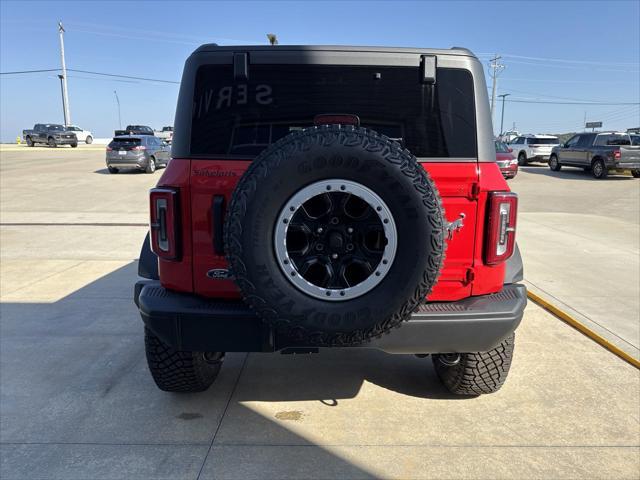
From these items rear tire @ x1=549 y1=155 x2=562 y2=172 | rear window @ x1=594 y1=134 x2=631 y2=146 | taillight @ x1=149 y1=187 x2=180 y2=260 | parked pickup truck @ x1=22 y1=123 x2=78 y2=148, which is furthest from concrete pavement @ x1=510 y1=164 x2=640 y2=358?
parked pickup truck @ x1=22 y1=123 x2=78 y2=148

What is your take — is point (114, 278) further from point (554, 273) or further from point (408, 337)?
point (554, 273)

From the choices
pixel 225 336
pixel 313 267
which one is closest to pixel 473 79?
pixel 313 267

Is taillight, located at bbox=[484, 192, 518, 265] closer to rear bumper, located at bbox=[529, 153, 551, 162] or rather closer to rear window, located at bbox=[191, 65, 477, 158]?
rear window, located at bbox=[191, 65, 477, 158]

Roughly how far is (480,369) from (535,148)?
26659 mm

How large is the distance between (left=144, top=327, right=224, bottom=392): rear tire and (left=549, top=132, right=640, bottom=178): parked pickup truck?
21154 mm

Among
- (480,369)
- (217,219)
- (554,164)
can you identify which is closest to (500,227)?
(480,369)

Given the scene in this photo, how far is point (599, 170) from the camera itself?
20453 millimetres

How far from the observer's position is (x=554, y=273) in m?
6.50

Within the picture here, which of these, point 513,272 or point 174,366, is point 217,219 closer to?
point 174,366

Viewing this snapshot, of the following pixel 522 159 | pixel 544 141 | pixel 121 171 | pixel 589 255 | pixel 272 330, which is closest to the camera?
pixel 272 330

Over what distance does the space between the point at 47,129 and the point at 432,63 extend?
44267 mm

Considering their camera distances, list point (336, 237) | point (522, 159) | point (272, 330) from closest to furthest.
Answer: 1. point (336, 237)
2. point (272, 330)
3. point (522, 159)

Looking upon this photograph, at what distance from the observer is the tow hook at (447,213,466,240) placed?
246cm

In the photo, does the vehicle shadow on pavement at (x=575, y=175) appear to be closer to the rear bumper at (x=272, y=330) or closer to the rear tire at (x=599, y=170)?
the rear tire at (x=599, y=170)
